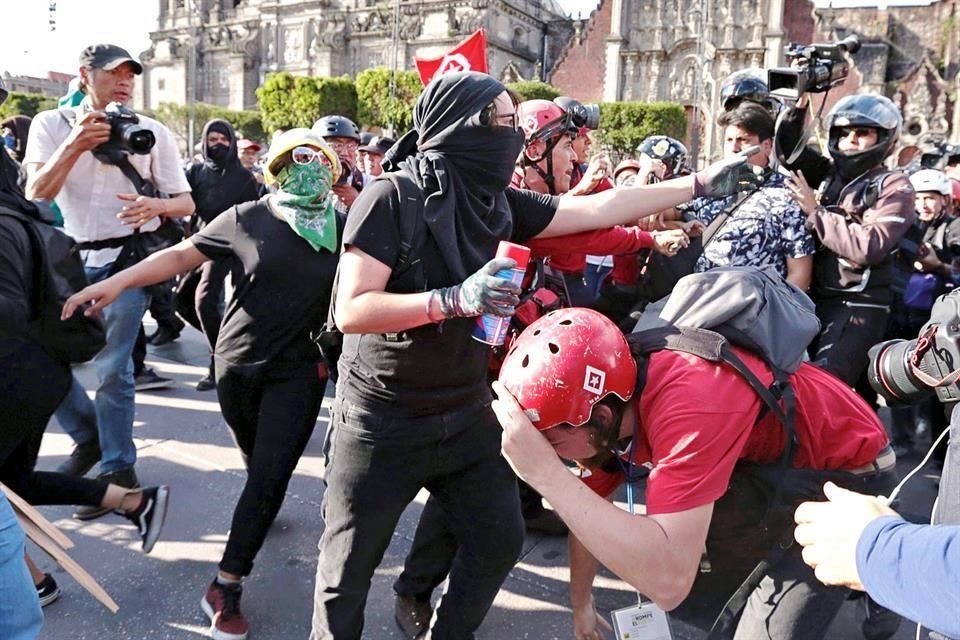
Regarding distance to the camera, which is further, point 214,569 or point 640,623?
point 214,569

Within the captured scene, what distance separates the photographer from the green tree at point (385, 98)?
148 feet

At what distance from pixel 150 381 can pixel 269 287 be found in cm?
387

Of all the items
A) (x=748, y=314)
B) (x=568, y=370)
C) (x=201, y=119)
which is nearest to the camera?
(x=568, y=370)

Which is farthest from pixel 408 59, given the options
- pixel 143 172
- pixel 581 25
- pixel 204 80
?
pixel 143 172

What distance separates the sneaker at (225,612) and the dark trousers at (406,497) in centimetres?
74

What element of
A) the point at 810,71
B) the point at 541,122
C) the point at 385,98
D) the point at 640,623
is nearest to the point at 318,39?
the point at 385,98

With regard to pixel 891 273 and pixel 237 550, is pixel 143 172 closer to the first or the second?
pixel 237 550

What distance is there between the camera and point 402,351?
2.30 m

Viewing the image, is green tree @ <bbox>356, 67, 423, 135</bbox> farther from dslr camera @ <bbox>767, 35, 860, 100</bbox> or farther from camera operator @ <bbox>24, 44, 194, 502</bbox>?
dslr camera @ <bbox>767, 35, 860, 100</bbox>

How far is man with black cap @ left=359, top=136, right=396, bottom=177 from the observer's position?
281 inches

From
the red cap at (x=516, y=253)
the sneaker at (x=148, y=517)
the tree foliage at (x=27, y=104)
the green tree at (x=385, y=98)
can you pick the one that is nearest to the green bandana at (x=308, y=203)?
the red cap at (x=516, y=253)

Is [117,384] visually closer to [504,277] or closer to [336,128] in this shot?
Result: [336,128]

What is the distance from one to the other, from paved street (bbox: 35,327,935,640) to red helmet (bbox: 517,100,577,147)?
2147mm

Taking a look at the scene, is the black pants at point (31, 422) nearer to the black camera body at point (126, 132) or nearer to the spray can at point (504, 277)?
the black camera body at point (126, 132)
